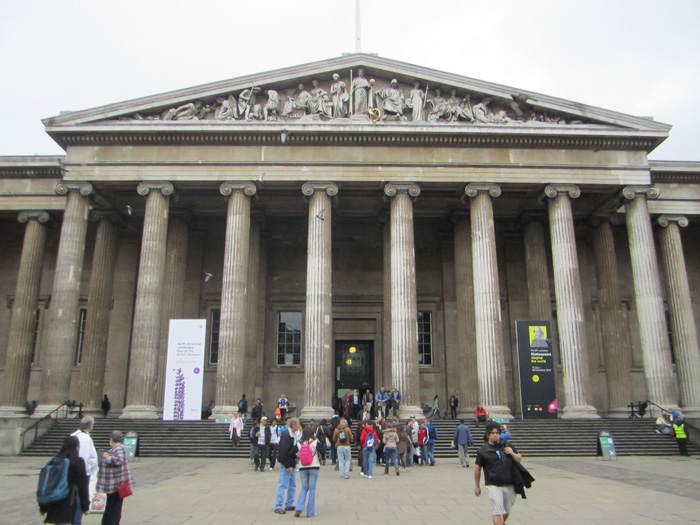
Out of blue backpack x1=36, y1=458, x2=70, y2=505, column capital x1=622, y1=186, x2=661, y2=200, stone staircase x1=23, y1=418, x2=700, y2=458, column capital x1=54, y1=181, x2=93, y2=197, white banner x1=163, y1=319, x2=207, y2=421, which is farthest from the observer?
column capital x1=622, y1=186, x2=661, y2=200

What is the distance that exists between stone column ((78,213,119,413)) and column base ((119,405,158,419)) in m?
3.25

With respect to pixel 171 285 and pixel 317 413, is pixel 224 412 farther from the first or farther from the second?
pixel 171 285

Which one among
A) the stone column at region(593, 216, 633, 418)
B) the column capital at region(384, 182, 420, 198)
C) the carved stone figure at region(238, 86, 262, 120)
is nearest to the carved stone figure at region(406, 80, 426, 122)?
the column capital at region(384, 182, 420, 198)

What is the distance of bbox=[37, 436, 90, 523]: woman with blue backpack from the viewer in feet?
20.6

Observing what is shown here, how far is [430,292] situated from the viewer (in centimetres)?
3048

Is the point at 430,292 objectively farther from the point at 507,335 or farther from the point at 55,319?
the point at 55,319

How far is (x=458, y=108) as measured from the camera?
25.1 metres

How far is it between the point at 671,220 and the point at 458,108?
37.3 feet

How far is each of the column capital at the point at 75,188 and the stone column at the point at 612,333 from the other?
22.3 meters

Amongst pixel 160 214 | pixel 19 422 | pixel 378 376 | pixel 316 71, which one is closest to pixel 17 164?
pixel 160 214

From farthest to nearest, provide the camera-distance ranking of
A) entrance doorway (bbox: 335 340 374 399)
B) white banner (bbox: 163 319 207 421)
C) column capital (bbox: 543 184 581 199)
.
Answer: entrance doorway (bbox: 335 340 374 399)
column capital (bbox: 543 184 581 199)
white banner (bbox: 163 319 207 421)

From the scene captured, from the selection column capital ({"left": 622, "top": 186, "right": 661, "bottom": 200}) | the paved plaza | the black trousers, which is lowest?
the paved plaza

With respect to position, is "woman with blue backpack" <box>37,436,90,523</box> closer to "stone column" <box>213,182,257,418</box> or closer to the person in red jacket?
the person in red jacket

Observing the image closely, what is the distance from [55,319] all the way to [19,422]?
12.9 feet
